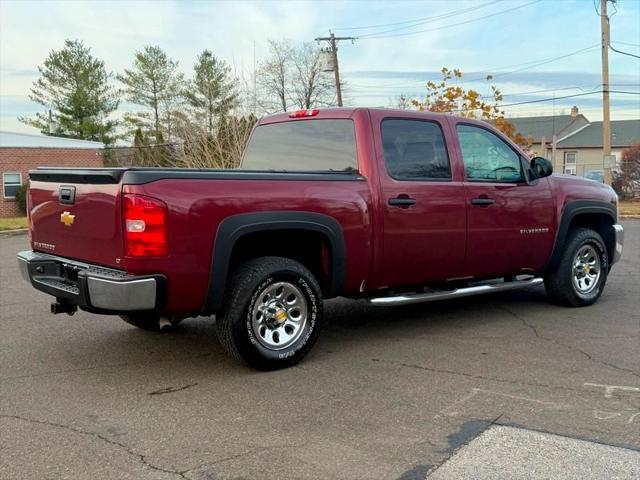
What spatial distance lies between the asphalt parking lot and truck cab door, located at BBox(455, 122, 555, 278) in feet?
2.02

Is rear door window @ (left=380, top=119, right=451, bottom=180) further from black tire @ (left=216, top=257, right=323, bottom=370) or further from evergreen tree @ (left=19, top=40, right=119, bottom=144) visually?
evergreen tree @ (left=19, top=40, right=119, bottom=144)

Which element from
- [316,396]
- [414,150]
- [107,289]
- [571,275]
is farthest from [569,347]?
[107,289]

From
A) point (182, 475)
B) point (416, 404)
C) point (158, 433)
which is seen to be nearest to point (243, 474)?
point (182, 475)

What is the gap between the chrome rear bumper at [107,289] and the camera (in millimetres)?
4348

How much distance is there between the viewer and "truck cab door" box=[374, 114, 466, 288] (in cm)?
564

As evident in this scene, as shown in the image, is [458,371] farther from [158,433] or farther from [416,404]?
[158,433]

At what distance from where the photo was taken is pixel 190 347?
5.80 meters

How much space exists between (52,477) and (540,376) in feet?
10.7

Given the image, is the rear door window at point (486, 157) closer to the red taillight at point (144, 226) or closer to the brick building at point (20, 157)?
the red taillight at point (144, 226)

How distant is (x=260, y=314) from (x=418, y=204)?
171 cm

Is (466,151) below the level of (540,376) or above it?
above

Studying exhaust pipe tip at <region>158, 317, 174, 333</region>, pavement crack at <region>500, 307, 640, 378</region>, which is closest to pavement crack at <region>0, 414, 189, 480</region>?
exhaust pipe tip at <region>158, 317, 174, 333</region>

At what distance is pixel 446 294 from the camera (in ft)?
20.1

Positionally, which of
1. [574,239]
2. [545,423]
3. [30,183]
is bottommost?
[545,423]
